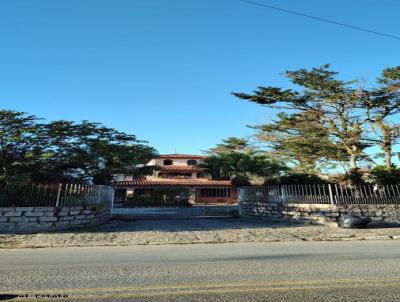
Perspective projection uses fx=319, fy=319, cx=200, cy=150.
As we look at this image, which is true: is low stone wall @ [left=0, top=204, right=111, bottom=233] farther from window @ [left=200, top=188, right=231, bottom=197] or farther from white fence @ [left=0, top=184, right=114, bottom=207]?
window @ [left=200, top=188, right=231, bottom=197]

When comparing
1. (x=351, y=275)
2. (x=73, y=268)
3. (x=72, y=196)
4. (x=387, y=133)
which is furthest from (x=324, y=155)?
(x=73, y=268)

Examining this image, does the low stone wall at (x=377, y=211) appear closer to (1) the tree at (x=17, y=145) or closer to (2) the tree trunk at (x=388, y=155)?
(2) the tree trunk at (x=388, y=155)

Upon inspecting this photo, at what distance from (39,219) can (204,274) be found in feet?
33.0

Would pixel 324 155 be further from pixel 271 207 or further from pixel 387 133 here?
pixel 271 207

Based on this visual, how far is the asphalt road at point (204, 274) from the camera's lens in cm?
451

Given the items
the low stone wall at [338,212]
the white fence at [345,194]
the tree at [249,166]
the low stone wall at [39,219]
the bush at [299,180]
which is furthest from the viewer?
the tree at [249,166]

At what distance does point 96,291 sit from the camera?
4.73m

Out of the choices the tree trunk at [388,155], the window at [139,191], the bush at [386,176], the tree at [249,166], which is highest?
the tree at [249,166]

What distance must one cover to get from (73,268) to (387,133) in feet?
75.5

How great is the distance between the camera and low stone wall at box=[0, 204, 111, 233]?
1291 centimetres

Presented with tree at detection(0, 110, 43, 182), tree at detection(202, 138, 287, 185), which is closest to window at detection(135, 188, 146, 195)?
tree at detection(202, 138, 287, 185)

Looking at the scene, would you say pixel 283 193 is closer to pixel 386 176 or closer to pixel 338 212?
pixel 338 212

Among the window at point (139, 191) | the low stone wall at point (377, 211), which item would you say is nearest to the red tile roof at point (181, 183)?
the window at point (139, 191)

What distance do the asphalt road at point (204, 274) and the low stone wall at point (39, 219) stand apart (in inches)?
170
